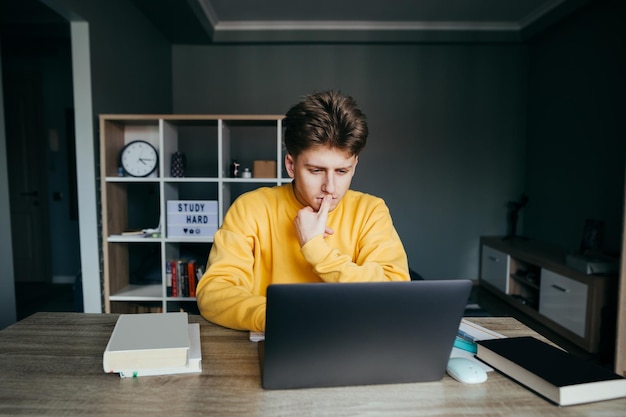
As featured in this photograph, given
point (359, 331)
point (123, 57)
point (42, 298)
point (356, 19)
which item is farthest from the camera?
point (356, 19)

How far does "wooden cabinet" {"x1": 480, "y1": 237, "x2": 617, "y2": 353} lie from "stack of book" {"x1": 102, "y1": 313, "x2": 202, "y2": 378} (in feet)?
9.10

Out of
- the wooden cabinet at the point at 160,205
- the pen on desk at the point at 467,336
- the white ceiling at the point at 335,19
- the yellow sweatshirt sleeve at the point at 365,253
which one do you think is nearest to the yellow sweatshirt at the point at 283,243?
the yellow sweatshirt sleeve at the point at 365,253

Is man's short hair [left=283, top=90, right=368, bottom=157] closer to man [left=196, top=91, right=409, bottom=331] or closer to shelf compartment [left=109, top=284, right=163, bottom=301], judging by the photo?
man [left=196, top=91, right=409, bottom=331]

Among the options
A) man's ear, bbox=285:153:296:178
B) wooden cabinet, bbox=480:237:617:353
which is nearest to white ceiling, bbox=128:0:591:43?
wooden cabinet, bbox=480:237:617:353

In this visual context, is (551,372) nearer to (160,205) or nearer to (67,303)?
(160,205)

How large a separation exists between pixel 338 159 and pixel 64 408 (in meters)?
0.81

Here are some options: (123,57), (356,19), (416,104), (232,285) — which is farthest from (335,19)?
(232,285)

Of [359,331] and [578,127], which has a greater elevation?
[578,127]

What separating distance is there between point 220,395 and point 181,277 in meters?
2.10

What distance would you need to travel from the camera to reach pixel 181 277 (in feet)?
8.93

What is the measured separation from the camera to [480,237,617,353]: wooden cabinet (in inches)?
107

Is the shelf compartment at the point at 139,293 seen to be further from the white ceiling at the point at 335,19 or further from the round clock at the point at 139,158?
the white ceiling at the point at 335,19

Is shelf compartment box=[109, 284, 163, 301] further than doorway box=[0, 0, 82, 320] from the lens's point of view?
No

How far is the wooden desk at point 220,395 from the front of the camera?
695 millimetres
